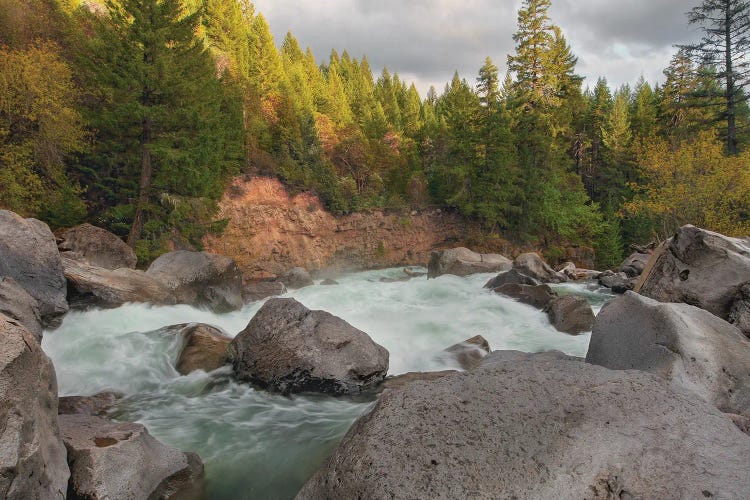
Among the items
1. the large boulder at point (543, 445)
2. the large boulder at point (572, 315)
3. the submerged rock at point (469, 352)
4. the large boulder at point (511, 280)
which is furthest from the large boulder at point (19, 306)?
the large boulder at point (511, 280)

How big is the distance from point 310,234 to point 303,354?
24.3 m

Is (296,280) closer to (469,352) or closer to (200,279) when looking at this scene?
(200,279)

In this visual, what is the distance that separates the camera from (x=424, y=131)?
155ft

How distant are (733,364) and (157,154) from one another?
66.2ft

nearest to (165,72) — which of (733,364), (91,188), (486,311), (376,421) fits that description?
(91,188)

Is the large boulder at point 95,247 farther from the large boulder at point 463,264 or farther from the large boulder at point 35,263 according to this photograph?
the large boulder at point 463,264

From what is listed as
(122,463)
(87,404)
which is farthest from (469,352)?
(87,404)

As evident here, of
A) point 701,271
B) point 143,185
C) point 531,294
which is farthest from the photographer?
point 143,185

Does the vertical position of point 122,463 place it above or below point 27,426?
below

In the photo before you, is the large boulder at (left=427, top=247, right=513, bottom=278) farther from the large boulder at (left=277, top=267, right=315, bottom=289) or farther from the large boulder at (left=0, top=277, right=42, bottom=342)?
the large boulder at (left=0, top=277, right=42, bottom=342)

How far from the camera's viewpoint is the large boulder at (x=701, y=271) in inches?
368

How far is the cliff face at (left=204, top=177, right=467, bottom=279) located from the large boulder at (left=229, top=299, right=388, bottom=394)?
18.3 meters

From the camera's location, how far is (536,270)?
964 inches

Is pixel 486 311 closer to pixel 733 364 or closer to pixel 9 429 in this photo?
pixel 733 364
